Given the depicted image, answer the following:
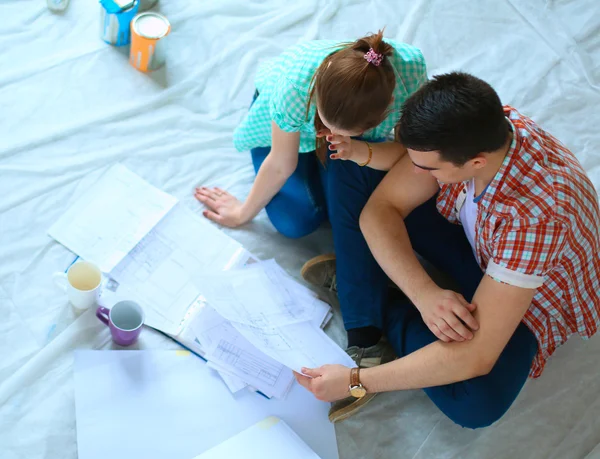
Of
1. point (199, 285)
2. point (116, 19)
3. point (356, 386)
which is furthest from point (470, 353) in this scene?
point (116, 19)

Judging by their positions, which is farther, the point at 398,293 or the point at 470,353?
the point at 398,293

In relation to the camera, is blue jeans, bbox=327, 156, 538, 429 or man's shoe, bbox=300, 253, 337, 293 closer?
blue jeans, bbox=327, 156, 538, 429

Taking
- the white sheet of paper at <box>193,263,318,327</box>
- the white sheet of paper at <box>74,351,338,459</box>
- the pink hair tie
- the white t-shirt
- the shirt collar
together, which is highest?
the pink hair tie

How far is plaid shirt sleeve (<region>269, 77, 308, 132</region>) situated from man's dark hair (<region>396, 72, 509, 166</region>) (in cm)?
28

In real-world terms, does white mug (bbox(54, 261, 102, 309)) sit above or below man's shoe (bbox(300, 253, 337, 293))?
below

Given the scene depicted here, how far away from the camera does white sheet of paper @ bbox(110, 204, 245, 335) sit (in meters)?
1.52

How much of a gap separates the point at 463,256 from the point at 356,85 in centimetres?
54

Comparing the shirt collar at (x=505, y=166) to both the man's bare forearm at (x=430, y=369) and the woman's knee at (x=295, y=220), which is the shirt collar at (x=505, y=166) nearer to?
the man's bare forearm at (x=430, y=369)

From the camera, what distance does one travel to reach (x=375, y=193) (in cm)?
147

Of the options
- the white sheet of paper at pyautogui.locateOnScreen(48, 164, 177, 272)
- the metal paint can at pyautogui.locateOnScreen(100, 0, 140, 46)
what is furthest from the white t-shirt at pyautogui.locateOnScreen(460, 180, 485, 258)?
the metal paint can at pyautogui.locateOnScreen(100, 0, 140, 46)

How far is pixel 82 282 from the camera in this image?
4.76 feet

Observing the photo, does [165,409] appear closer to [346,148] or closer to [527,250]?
[346,148]

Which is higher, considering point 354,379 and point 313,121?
point 313,121

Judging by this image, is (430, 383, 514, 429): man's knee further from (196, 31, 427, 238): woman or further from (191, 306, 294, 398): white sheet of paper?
(196, 31, 427, 238): woman
